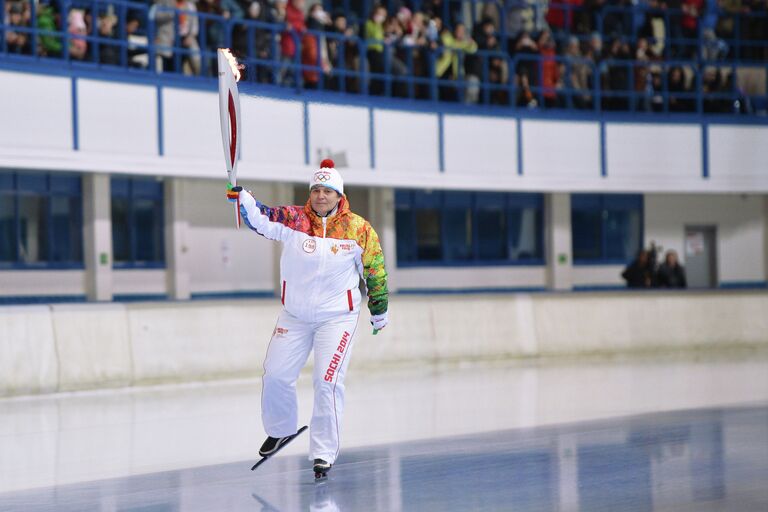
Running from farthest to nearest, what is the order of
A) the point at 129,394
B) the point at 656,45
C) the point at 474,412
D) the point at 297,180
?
the point at 656,45, the point at 297,180, the point at 129,394, the point at 474,412

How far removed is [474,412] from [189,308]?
5.48m

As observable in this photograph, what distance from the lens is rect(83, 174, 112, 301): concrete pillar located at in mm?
25297

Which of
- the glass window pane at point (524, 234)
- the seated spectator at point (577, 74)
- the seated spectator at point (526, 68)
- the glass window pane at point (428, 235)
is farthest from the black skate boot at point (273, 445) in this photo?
the glass window pane at point (524, 234)

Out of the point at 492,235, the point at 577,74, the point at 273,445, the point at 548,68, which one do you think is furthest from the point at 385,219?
the point at 273,445

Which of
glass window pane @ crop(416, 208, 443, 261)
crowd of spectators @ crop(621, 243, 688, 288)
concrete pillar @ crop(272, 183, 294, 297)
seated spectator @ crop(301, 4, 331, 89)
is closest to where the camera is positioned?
seated spectator @ crop(301, 4, 331, 89)

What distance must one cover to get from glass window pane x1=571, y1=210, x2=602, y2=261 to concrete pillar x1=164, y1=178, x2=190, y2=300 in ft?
39.3

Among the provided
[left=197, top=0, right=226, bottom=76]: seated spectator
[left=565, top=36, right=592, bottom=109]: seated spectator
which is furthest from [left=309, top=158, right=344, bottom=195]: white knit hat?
[left=565, top=36, right=592, bottom=109]: seated spectator

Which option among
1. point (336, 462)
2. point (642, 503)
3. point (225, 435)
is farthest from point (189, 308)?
point (642, 503)

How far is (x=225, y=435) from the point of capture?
11.4 m

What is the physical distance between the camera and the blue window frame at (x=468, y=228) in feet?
104

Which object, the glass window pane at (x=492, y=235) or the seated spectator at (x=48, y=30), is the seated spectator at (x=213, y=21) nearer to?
the seated spectator at (x=48, y=30)

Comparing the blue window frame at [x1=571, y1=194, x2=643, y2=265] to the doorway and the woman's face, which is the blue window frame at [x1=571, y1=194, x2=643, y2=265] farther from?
the woman's face

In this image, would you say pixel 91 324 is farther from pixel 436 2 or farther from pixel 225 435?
pixel 436 2

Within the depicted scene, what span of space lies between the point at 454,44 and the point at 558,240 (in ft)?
26.0
